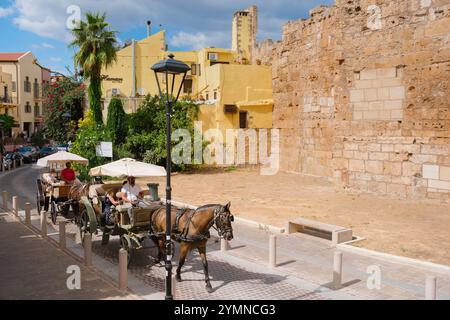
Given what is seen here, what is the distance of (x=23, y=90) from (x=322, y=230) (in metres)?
52.9

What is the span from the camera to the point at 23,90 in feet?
181

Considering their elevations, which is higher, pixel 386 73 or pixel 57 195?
pixel 386 73

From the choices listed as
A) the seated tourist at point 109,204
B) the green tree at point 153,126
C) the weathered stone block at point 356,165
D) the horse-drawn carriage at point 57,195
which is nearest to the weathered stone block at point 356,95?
the weathered stone block at point 356,165

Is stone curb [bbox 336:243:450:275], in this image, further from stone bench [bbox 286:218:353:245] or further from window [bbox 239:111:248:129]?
window [bbox 239:111:248:129]

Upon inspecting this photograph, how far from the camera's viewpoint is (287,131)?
27234 mm

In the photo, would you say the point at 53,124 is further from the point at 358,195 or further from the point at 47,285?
the point at 47,285

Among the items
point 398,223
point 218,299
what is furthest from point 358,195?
point 218,299

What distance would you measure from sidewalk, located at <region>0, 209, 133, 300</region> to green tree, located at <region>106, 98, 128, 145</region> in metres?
→ 15.4

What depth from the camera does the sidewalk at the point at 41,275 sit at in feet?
24.9

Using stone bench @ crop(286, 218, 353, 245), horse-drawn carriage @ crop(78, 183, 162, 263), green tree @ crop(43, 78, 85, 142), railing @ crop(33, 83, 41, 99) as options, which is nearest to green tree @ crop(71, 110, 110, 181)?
horse-drawn carriage @ crop(78, 183, 162, 263)

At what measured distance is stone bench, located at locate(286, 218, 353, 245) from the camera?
Answer: 1090 cm

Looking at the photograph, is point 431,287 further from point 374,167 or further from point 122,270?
point 374,167

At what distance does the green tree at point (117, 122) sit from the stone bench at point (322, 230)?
668 inches

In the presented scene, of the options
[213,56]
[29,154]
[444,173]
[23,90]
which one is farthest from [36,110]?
[444,173]
